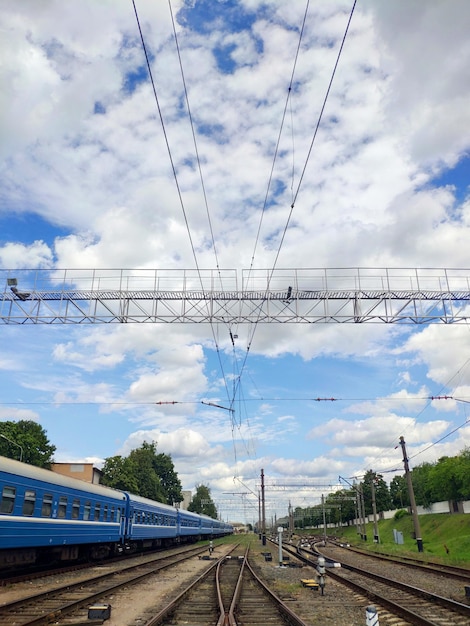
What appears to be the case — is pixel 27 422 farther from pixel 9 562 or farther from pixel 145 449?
pixel 9 562

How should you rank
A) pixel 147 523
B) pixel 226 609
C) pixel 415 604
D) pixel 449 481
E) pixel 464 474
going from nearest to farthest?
pixel 226 609
pixel 415 604
pixel 147 523
pixel 464 474
pixel 449 481

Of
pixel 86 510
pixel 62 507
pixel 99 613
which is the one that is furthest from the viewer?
pixel 86 510

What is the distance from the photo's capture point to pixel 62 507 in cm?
1789

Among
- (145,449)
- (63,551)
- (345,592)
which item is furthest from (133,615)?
(145,449)

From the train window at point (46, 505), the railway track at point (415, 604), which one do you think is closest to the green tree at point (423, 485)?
the railway track at point (415, 604)

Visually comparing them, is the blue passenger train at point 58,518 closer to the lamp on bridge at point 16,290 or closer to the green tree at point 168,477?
the lamp on bridge at point 16,290

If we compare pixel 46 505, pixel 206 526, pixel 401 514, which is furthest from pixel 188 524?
pixel 401 514

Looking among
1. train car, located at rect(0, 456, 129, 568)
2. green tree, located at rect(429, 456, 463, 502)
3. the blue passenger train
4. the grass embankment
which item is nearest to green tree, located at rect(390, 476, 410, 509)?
the grass embankment

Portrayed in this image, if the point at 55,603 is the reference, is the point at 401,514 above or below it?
above

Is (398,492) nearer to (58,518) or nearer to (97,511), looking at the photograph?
(97,511)

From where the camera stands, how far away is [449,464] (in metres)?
63.6

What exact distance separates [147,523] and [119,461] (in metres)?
34.4

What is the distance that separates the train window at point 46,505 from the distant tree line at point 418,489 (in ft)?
128

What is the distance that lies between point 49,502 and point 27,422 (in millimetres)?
46495
